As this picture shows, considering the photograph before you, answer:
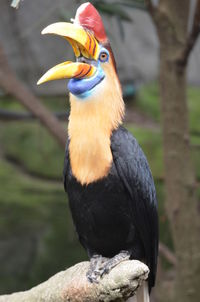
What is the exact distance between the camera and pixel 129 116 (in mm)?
4848

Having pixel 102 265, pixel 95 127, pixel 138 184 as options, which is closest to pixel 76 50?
pixel 95 127

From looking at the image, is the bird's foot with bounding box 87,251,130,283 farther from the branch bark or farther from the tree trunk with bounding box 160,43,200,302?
the branch bark

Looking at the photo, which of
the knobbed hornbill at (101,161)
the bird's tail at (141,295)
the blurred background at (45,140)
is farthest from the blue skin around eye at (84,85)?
the blurred background at (45,140)

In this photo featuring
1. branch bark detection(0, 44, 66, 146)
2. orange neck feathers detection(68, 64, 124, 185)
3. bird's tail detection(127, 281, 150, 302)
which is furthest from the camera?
branch bark detection(0, 44, 66, 146)

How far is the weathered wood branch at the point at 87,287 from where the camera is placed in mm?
1955

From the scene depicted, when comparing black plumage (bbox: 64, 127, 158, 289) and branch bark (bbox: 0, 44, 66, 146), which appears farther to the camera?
branch bark (bbox: 0, 44, 66, 146)

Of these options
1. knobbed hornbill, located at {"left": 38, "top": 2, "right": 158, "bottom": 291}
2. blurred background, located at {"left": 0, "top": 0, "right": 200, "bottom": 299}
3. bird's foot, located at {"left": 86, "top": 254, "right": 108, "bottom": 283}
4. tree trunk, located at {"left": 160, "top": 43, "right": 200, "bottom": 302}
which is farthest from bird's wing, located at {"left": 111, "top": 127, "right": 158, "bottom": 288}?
blurred background, located at {"left": 0, "top": 0, "right": 200, "bottom": 299}

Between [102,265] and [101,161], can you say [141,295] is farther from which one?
[101,161]

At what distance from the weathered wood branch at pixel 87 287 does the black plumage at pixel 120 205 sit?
0.13 m

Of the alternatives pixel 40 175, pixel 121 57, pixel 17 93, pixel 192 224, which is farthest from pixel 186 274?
pixel 121 57

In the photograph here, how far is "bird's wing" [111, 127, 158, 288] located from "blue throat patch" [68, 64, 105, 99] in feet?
0.55

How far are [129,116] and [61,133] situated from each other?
153cm

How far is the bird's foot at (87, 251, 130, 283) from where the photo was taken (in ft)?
6.95

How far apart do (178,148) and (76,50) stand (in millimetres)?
1189
